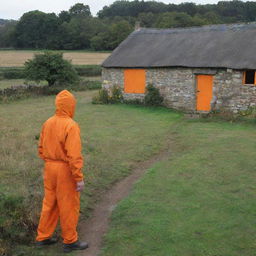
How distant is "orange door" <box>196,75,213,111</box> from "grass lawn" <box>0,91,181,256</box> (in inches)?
58.4

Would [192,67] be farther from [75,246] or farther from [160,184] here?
[75,246]

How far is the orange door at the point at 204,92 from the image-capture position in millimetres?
16516

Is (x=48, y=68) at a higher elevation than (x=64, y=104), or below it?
below

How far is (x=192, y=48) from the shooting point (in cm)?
1798

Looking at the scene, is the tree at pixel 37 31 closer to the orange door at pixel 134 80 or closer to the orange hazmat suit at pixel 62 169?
the orange door at pixel 134 80

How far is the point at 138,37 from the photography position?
21.2 m

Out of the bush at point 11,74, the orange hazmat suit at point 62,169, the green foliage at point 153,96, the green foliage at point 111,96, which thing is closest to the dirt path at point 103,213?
the orange hazmat suit at point 62,169

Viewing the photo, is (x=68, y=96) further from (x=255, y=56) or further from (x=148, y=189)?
(x=255, y=56)

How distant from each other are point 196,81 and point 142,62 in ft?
10.5

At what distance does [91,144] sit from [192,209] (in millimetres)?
5286

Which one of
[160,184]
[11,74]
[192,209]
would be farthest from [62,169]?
[11,74]

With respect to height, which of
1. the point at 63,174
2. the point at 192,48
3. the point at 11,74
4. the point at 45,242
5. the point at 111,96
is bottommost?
the point at 45,242

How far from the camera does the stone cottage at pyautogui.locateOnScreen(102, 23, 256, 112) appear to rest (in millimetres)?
15703

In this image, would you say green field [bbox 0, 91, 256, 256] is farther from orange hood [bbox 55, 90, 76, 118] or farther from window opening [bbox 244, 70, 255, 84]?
→ window opening [bbox 244, 70, 255, 84]
